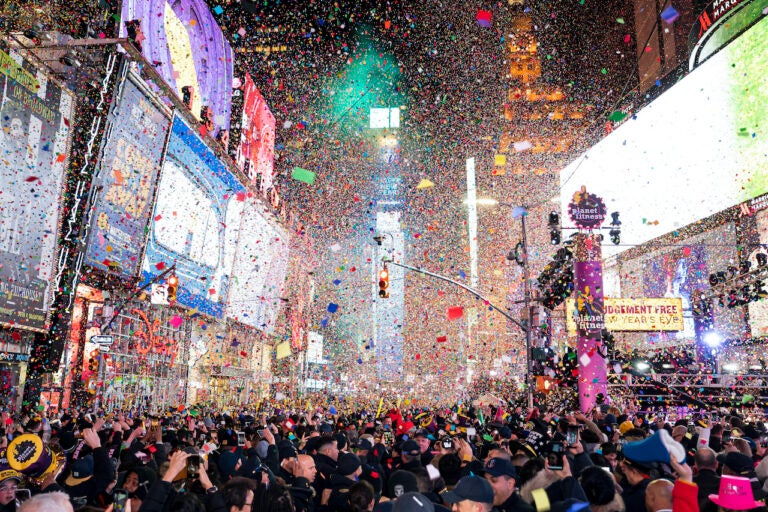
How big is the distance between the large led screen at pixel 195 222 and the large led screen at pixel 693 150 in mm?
27271

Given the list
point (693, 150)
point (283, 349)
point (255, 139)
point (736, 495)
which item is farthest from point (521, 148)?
point (736, 495)

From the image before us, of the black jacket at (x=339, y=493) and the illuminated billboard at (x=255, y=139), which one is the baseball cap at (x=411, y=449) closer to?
the black jacket at (x=339, y=493)

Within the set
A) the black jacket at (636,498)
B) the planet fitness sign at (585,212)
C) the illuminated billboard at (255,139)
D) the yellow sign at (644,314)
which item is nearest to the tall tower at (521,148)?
the illuminated billboard at (255,139)

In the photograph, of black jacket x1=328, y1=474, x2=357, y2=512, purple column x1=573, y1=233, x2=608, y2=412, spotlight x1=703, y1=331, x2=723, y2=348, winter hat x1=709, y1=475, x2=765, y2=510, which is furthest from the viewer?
spotlight x1=703, y1=331, x2=723, y2=348

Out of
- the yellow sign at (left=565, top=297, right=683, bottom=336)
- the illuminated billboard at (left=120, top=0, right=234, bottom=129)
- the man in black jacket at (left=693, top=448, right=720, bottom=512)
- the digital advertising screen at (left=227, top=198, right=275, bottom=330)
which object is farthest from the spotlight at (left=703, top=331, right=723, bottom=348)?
the man in black jacket at (left=693, top=448, right=720, bottom=512)

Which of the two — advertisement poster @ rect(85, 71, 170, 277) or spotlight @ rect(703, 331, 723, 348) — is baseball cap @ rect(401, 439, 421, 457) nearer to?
advertisement poster @ rect(85, 71, 170, 277)

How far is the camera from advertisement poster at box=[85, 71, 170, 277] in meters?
23.7

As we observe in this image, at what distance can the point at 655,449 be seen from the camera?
5.35 metres

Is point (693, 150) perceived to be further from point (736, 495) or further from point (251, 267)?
point (736, 495)

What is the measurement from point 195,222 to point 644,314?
2267cm

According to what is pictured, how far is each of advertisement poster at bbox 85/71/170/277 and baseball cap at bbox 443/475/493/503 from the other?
21564mm

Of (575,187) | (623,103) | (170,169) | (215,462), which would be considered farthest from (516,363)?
(215,462)

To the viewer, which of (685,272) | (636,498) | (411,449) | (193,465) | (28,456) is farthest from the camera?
(685,272)

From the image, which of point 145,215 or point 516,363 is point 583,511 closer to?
point 145,215
